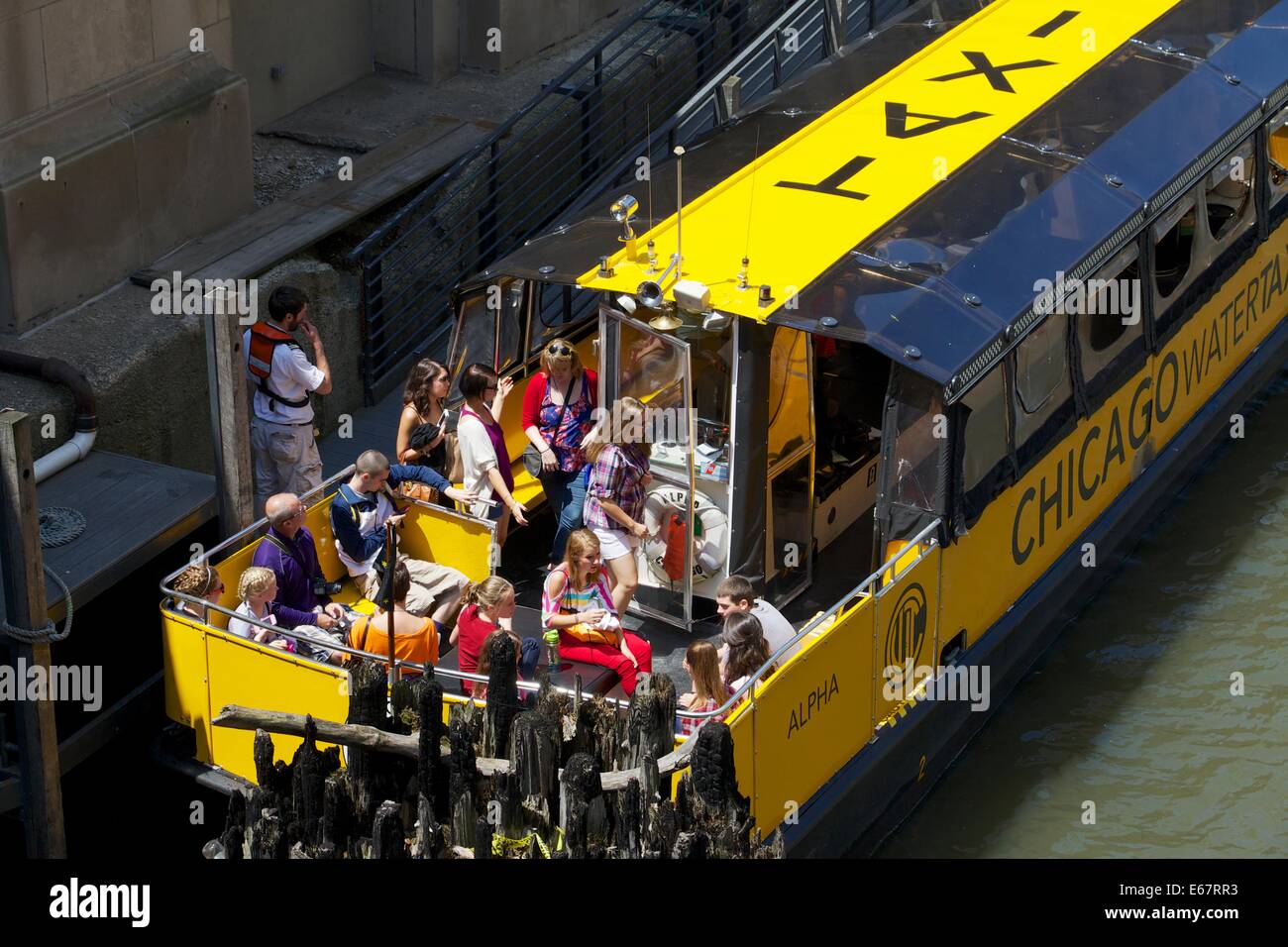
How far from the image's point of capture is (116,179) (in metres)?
13.6

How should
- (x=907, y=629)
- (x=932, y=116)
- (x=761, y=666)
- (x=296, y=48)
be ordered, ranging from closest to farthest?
(x=761, y=666) < (x=907, y=629) < (x=932, y=116) < (x=296, y=48)

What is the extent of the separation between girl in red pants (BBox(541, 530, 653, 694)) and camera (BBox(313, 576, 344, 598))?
122cm

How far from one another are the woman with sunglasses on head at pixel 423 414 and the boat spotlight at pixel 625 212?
1.42m

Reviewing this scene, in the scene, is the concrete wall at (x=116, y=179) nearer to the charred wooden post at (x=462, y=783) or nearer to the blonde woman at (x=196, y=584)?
the blonde woman at (x=196, y=584)

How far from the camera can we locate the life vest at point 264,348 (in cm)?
1190

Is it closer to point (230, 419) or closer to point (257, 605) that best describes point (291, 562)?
point (257, 605)

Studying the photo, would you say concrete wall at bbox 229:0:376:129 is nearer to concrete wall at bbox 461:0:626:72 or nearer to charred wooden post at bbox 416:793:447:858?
concrete wall at bbox 461:0:626:72

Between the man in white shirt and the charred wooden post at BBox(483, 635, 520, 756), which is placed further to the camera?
the man in white shirt

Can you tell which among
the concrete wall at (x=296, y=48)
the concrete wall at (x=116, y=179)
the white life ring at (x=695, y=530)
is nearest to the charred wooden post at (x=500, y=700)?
the white life ring at (x=695, y=530)

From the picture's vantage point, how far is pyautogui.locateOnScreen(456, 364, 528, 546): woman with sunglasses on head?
11.7 meters

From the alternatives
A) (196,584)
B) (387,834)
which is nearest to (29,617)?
(196,584)

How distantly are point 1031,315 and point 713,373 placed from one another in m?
1.82

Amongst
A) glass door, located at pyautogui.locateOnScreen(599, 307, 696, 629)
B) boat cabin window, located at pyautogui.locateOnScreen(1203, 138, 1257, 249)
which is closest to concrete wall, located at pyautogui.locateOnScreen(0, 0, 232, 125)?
glass door, located at pyautogui.locateOnScreen(599, 307, 696, 629)

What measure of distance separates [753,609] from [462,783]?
2.34m
